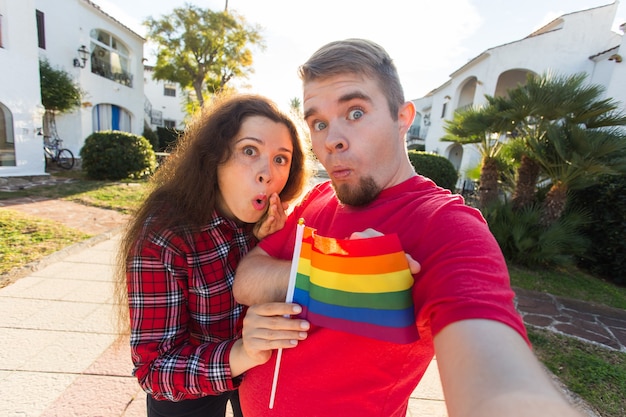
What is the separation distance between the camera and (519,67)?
13508 mm

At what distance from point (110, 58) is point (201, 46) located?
20.7 ft

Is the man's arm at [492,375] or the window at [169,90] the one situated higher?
the window at [169,90]

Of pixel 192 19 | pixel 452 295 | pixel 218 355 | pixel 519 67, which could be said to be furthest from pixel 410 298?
pixel 192 19

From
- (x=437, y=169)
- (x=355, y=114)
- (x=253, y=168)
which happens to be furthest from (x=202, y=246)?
(x=437, y=169)

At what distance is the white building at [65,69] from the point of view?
9394 millimetres

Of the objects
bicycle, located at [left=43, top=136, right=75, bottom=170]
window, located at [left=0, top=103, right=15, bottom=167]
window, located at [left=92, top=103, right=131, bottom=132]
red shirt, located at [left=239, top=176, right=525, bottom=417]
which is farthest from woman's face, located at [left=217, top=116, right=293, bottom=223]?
window, located at [left=92, top=103, right=131, bottom=132]


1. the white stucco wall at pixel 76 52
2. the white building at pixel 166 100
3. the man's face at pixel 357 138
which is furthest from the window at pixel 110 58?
the man's face at pixel 357 138

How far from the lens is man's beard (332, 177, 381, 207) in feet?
3.78

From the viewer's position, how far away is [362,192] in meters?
1.16

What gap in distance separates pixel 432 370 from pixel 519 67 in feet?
49.7

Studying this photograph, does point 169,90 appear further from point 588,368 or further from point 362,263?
point 362,263

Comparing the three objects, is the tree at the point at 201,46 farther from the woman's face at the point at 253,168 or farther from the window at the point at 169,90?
the woman's face at the point at 253,168

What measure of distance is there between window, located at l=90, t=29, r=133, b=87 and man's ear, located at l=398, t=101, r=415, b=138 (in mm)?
18986

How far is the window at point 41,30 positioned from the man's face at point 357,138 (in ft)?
54.9
